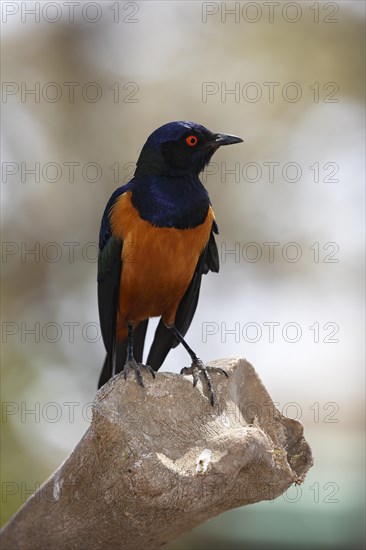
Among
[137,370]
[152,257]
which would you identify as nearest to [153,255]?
[152,257]

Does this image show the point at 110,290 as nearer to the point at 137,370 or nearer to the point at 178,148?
the point at 178,148

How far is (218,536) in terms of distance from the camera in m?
7.50

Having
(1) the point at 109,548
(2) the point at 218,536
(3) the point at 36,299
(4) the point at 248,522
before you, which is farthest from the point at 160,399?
(3) the point at 36,299

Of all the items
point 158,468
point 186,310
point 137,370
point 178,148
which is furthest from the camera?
point 186,310

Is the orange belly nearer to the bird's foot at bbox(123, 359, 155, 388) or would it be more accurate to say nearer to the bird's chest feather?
the bird's chest feather

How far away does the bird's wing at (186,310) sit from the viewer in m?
4.95

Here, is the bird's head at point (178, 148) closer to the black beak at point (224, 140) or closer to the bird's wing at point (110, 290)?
the black beak at point (224, 140)

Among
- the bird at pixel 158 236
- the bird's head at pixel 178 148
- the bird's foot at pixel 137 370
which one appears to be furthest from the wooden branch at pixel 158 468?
the bird's head at pixel 178 148

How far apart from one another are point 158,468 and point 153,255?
1.65 metres

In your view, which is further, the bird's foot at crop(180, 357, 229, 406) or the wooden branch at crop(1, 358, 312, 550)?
the bird's foot at crop(180, 357, 229, 406)

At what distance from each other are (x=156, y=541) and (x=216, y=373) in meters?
0.76

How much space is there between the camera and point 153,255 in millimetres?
4582

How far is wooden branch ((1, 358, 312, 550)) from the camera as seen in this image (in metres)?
3.17

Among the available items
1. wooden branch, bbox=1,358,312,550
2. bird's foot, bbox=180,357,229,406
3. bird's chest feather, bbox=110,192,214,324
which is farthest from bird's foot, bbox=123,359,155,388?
bird's chest feather, bbox=110,192,214,324
